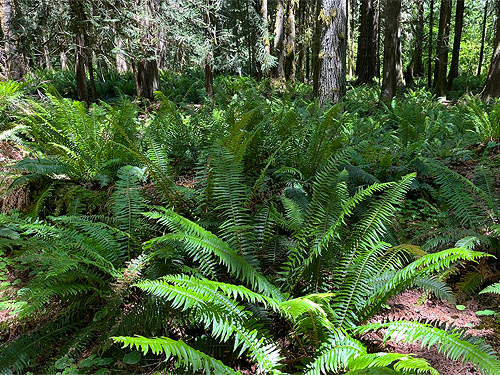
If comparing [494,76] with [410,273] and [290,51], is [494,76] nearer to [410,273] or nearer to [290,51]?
[290,51]

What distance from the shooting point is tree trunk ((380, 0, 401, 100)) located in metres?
7.71

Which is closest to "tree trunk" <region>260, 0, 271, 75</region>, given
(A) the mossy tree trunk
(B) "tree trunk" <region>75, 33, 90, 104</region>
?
(A) the mossy tree trunk

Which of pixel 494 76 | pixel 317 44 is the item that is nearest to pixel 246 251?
pixel 317 44

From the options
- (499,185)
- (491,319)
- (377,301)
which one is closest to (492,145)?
(499,185)

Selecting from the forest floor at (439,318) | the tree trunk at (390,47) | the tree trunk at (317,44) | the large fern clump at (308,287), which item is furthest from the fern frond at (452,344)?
the tree trunk at (390,47)

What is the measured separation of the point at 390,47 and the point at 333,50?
2651 millimetres

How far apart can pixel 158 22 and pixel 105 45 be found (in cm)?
125

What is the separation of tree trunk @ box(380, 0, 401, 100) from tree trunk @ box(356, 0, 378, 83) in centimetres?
477

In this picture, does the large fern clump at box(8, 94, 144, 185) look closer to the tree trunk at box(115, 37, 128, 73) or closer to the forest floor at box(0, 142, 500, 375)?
the forest floor at box(0, 142, 500, 375)

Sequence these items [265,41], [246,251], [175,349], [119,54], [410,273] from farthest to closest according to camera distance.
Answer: [265,41] → [119,54] → [246,251] → [410,273] → [175,349]

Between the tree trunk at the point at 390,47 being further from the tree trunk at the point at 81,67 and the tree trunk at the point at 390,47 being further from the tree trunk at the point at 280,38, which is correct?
the tree trunk at the point at 81,67

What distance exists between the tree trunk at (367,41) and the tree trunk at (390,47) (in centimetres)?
477

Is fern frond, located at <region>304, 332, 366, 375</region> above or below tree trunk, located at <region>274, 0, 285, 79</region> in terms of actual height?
below

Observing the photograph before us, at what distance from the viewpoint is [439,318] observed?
7.46 feet
